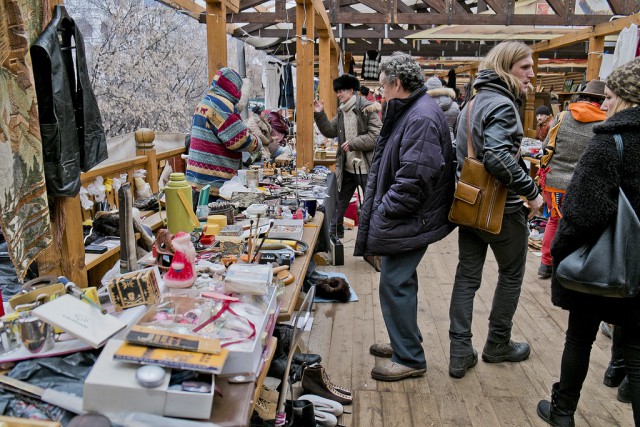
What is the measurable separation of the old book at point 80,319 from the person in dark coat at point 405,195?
1.58 meters

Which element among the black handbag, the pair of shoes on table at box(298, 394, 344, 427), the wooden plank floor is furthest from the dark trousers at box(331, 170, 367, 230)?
the black handbag

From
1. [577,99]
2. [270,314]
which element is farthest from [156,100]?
[270,314]

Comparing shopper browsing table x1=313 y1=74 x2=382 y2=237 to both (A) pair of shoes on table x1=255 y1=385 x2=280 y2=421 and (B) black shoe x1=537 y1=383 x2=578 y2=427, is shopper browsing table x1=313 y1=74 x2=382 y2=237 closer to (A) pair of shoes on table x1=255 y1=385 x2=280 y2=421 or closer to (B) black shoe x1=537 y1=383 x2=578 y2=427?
(B) black shoe x1=537 y1=383 x2=578 y2=427

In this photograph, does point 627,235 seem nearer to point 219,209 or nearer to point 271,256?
point 271,256

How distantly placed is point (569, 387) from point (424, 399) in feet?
2.45

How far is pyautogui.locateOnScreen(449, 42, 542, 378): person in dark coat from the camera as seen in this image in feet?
8.77

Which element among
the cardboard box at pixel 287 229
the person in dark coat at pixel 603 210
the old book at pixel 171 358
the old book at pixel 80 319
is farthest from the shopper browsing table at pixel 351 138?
the old book at pixel 171 358

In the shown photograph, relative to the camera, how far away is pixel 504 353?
326 centimetres

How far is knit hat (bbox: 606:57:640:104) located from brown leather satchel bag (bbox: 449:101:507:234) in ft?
2.41

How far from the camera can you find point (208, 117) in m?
3.72

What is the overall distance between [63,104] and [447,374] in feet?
8.14

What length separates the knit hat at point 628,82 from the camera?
210 centimetres

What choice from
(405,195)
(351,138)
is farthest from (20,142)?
(351,138)

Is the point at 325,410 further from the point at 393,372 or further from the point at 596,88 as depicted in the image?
the point at 596,88
